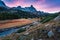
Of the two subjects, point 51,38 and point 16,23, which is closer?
point 51,38

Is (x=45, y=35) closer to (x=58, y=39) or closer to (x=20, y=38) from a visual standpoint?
(x=58, y=39)

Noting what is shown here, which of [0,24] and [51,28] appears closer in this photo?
[51,28]

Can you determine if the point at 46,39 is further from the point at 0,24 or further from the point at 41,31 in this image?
the point at 0,24

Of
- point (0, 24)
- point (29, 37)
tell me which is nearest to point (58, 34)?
point (29, 37)

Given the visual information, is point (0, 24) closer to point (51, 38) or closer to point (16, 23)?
point (16, 23)

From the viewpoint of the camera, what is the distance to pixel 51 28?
13.6 m

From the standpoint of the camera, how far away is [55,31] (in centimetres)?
1305

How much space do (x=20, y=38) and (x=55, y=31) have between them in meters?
3.02

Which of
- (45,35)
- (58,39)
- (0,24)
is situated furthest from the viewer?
(0,24)

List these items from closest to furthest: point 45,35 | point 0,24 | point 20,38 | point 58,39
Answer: point 58,39
point 45,35
point 20,38
point 0,24

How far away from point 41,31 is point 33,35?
0.74 metres

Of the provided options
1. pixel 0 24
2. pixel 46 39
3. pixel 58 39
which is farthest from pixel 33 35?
pixel 0 24

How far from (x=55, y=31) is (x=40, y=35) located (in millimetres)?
1241

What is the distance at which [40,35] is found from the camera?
13.3 m
